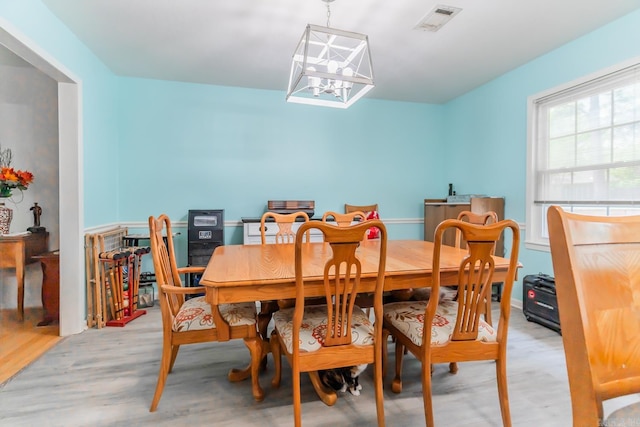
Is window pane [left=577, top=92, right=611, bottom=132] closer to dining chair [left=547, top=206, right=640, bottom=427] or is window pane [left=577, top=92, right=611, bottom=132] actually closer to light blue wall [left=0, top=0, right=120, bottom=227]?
dining chair [left=547, top=206, right=640, bottom=427]

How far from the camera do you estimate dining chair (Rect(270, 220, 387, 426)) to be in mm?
1331

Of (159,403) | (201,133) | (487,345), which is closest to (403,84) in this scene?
(201,133)

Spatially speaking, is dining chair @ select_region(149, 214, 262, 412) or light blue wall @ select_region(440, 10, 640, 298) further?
light blue wall @ select_region(440, 10, 640, 298)

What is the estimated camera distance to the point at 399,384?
5.95 feet

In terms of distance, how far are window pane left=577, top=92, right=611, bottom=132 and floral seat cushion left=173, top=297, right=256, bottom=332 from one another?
128 inches

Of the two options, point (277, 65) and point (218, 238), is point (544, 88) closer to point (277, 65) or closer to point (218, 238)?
point (277, 65)

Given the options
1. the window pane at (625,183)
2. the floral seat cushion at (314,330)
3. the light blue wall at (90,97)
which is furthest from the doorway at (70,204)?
the window pane at (625,183)

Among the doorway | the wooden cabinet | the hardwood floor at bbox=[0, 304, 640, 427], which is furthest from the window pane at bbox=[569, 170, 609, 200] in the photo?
the doorway

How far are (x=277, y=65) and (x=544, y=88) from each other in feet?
8.86

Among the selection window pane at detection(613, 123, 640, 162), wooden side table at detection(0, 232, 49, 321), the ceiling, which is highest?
the ceiling

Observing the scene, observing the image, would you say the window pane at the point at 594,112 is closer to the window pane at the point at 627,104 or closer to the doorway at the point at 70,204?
the window pane at the point at 627,104

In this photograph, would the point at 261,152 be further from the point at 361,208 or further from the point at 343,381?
the point at 343,381

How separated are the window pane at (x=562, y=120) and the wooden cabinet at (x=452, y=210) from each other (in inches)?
33.1

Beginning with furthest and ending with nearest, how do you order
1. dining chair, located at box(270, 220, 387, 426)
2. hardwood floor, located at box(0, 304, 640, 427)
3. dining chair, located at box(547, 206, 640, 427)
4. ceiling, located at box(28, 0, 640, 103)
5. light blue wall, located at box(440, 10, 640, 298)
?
light blue wall, located at box(440, 10, 640, 298) → ceiling, located at box(28, 0, 640, 103) → hardwood floor, located at box(0, 304, 640, 427) → dining chair, located at box(270, 220, 387, 426) → dining chair, located at box(547, 206, 640, 427)
